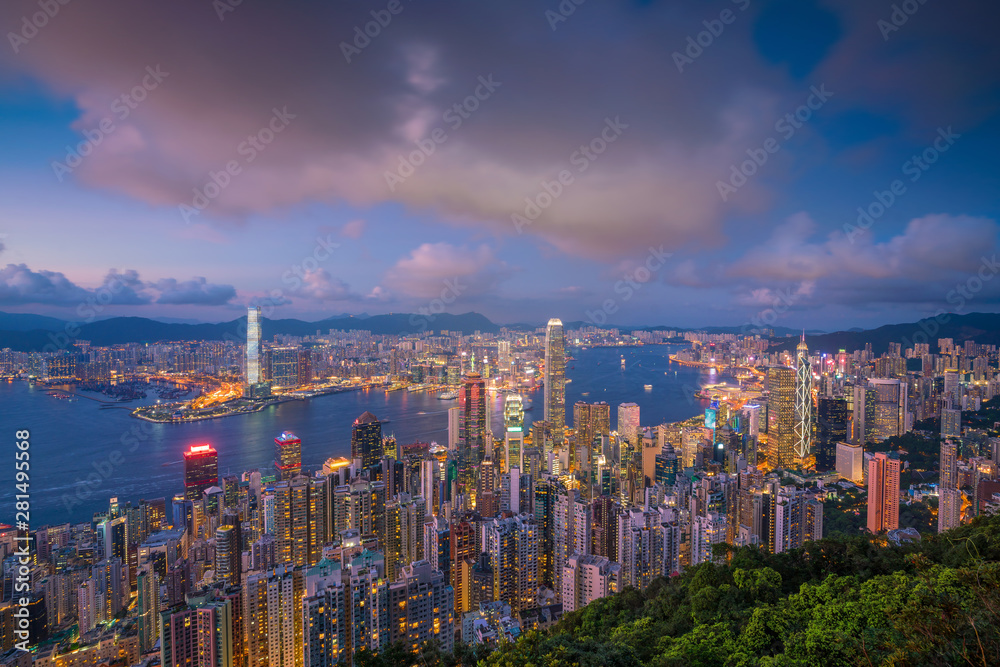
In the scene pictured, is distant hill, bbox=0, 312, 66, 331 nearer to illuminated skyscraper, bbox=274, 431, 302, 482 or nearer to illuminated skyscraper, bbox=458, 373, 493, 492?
illuminated skyscraper, bbox=274, 431, 302, 482

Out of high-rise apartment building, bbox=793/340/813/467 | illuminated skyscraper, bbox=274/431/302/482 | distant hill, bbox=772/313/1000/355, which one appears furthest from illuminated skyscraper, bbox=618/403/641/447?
distant hill, bbox=772/313/1000/355

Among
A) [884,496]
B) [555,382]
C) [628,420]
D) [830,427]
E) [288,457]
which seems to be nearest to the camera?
[884,496]

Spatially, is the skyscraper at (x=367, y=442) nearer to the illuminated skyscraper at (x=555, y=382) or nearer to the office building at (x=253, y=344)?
the illuminated skyscraper at (x=555, y=382)

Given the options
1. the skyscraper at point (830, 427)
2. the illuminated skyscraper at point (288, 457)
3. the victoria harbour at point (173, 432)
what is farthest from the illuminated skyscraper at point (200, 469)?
the skyscraper at point (830, 427)

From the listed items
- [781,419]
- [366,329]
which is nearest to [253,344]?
[366,329]

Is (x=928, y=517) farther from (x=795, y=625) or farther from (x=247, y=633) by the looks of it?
(x=247, y=633)

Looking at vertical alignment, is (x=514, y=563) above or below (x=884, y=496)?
below

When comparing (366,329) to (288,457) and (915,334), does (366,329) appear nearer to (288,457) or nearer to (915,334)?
(288,457)
